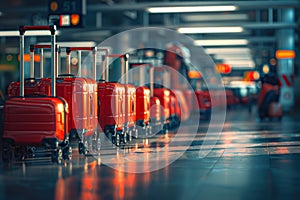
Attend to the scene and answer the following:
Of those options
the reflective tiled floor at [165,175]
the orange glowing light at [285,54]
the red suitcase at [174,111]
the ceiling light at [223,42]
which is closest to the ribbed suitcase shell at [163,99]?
the red suitcase at [174,111]

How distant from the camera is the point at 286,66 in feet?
112

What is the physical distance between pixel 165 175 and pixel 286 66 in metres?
26.2

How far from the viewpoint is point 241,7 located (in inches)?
931

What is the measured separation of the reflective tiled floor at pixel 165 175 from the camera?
24.2 ft

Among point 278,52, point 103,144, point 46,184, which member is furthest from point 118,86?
point 278,52

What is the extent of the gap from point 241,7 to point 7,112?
14863 mm

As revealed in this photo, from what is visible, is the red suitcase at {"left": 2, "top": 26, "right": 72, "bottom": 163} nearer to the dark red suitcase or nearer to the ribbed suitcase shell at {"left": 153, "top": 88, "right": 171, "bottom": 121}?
the dark red suitcase

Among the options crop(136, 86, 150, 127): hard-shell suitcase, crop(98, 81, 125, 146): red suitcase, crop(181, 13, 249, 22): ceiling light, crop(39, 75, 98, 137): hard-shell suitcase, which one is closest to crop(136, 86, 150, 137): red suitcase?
crop(136, 86, 150, 127): hard-shell suitcase

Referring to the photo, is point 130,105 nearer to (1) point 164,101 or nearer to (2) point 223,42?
(1) point 164,101

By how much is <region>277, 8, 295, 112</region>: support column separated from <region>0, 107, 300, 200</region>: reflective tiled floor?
Answer: 17290 millimetres

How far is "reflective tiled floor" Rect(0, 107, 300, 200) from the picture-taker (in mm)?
7363

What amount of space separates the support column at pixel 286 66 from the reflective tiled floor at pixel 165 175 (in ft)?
56.7

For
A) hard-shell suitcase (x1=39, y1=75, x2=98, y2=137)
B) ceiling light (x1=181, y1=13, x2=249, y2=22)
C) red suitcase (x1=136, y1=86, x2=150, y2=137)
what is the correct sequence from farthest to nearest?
ceiling light (x1=181, y1=13, x2=249, y2=22) → red suitcase (x1=136, y1=86, x2=150, y2=137) → hard-shell suitcase (x1=39, y1=75, x2=98, y2=137)

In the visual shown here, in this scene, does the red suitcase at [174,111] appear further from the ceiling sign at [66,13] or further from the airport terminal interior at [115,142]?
the ceiling sign at [66,13]
